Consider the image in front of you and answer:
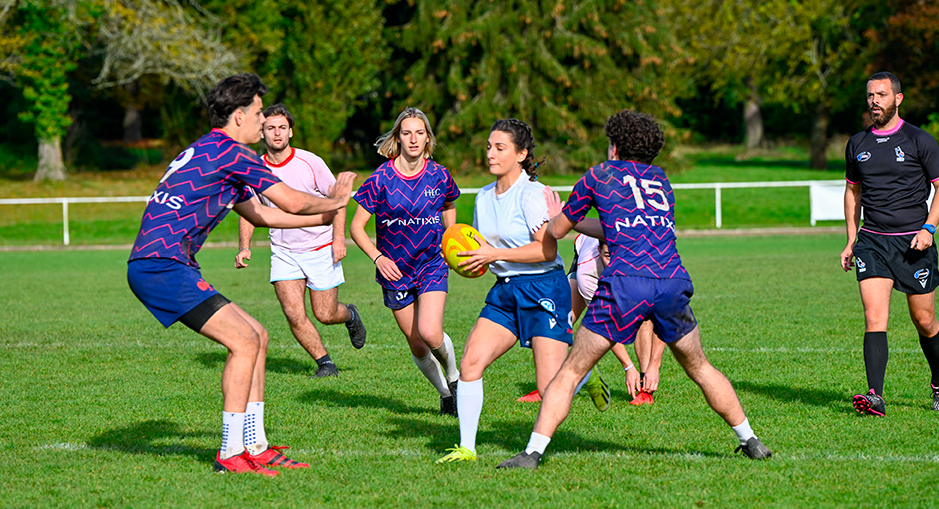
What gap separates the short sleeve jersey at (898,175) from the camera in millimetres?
6531

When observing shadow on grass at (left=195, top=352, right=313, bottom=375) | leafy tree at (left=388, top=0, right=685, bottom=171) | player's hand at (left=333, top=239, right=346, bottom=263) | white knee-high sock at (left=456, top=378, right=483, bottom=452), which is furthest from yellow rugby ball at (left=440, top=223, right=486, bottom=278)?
leafy tree at (left=388, top=0, right=685, bottom=171)

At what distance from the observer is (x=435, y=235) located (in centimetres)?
652

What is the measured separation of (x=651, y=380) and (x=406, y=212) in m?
2.14

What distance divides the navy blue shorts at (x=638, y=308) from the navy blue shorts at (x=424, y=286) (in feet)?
5.88

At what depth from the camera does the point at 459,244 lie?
17.9 ft

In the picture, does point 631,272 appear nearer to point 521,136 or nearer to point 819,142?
point 521,136

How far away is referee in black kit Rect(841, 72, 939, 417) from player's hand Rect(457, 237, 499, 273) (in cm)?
292

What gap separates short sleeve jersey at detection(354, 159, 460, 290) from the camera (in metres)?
6.44

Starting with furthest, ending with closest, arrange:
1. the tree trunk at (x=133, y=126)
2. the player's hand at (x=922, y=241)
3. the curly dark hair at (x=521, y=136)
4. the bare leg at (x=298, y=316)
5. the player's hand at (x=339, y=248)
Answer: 1. the tree trunk at (x=133, y=126)
2. the bare leg at (x=298, y=316)
3. the player's hand at (x=339, y=248)
4. the player's hand at (x=922, y=241)
5. the curly dark hair at (x=521, y=136)

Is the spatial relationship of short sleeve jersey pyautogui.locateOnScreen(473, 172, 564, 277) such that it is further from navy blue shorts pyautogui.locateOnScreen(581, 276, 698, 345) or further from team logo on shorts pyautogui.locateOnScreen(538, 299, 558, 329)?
navy blue shorts pyautogui.locateOnScreen(581, 276, 698, 345)

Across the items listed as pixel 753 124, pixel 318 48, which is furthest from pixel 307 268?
pixel 753 124

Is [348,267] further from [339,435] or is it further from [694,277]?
[339,435]

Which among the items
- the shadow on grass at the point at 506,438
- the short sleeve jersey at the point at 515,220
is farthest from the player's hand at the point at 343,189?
the shadow on grass at the point at 506,438

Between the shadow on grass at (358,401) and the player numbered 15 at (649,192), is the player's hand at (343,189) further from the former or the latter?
the shadow on grass at (358,401)
